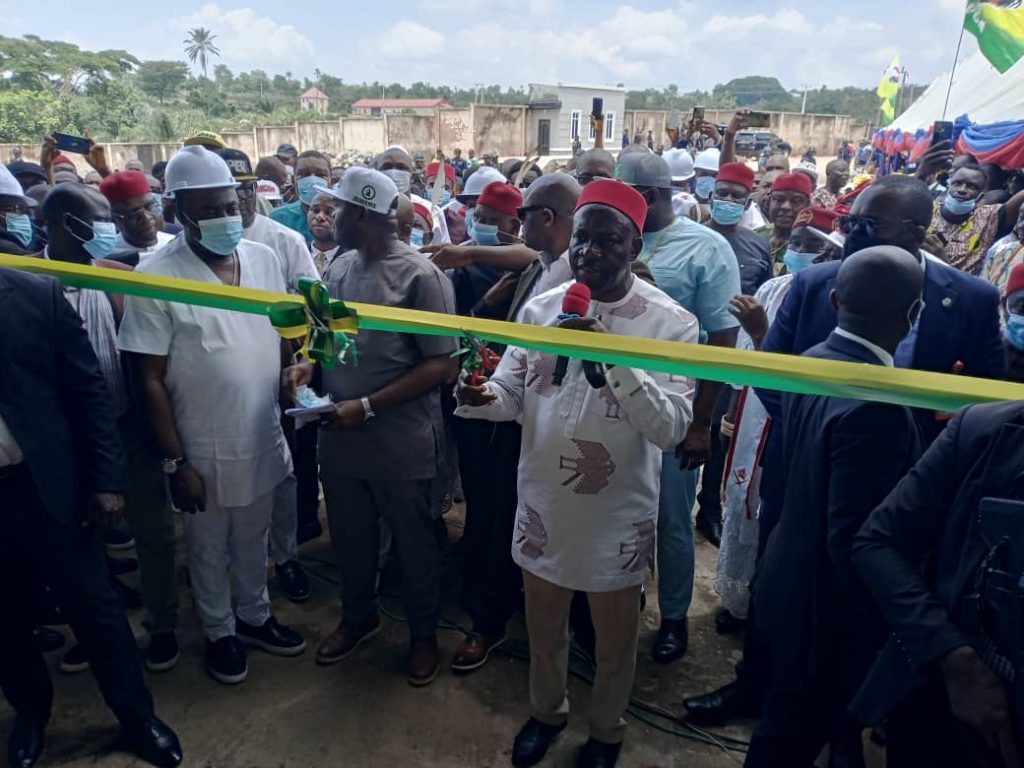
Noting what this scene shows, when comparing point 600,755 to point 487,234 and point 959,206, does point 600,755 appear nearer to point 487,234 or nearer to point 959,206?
point 487,234

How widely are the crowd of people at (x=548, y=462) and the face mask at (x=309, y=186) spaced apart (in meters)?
1.53

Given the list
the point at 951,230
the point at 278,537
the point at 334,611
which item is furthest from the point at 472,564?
the point at 951,230

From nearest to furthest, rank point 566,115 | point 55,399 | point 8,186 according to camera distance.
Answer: point 55,399, point 8,186, point 566,115

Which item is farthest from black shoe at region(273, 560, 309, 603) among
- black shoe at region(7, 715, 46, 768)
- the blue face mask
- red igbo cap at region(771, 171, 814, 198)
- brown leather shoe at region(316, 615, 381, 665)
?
red igbo cap at region(771, 171, 814, 198)

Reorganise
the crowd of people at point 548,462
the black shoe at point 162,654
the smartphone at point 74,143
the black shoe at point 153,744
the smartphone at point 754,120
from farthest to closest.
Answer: the smartphone at point 754,120 < the smartphone at point 74,143 < the black shoe at point 162,654 < the black shoe at point 153,744 < the crowd of people at point 548,462

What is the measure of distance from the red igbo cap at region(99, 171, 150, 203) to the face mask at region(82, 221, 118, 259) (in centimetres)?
51

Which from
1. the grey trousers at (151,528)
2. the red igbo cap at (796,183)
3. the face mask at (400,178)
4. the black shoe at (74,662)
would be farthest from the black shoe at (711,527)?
the face mask at (400,178)

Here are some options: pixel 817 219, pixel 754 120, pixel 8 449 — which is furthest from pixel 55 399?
pixel 754 120

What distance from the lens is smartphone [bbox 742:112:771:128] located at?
6.17 meters

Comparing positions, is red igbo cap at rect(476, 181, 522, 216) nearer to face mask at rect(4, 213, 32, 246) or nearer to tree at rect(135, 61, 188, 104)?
face mask at rect(4, 213, 32, 246)

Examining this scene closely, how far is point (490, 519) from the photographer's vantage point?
3.68 meters

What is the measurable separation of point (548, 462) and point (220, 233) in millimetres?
1757

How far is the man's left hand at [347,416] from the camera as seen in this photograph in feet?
9.23

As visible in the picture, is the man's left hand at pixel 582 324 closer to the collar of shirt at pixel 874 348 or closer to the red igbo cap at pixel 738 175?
the collar of shirt at pixel 874 348
